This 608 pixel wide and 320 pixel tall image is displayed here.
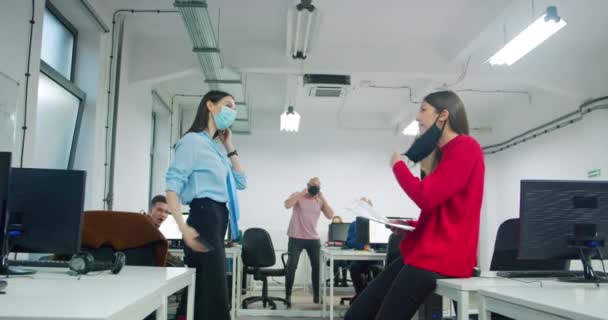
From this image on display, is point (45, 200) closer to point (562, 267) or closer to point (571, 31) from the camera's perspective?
point (562, 267)

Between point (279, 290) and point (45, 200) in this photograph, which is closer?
point (45, 200)

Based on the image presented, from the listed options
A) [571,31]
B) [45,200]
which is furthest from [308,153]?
[45,200]

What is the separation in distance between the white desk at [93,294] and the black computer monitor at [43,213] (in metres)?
0.12

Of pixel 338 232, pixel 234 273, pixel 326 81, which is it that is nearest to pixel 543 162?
pixel 338 232

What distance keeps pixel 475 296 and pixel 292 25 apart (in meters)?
4.03

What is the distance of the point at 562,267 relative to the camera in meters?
2.64

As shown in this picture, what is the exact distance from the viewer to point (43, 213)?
6.01 feet

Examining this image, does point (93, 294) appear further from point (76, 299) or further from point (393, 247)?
point (393, 247)

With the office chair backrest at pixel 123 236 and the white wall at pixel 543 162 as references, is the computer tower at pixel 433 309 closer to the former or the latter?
the office chair backrest at pixel 123 236

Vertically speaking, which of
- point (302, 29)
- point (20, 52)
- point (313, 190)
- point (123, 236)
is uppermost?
point (302, 29)

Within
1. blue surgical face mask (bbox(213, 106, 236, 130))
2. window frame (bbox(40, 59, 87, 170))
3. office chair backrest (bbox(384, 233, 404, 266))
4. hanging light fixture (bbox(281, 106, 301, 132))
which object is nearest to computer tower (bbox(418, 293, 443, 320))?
blue surgical face mask (bbox(213, 106, 236, 130))

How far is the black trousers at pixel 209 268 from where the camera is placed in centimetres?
184

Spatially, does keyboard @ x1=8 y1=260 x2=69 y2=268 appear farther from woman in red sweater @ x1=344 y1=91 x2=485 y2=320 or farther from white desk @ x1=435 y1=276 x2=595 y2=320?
A: white desk @ x1=435 y1=276 x2=595 y2=320

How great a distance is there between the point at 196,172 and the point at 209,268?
0.38 m
